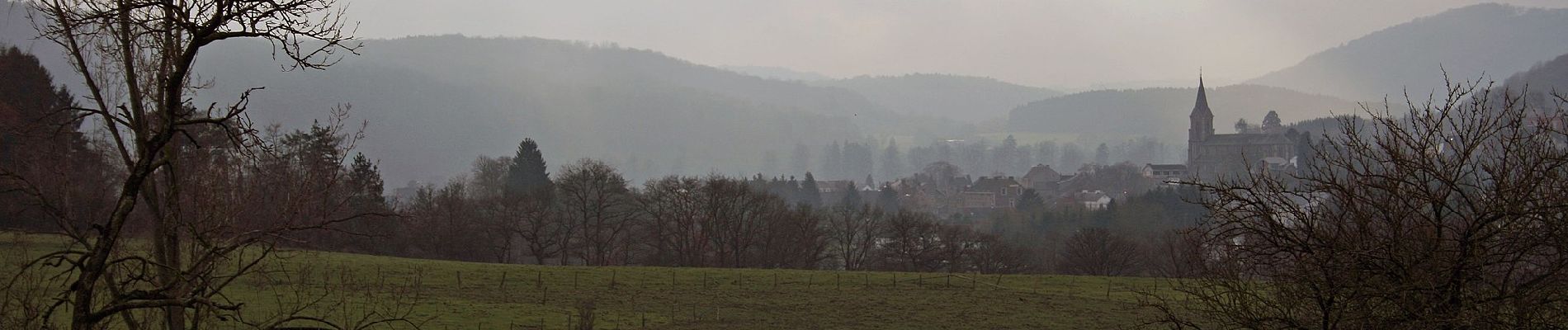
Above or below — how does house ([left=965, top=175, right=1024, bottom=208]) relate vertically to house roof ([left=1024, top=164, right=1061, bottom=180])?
below

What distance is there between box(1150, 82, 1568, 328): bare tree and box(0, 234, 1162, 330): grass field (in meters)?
10.5

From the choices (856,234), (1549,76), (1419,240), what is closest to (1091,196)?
(856,234)

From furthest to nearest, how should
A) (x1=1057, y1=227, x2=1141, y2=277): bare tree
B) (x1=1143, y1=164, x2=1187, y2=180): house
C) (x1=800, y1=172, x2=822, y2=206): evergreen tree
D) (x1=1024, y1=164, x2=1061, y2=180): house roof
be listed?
(x1=1024, y1=164, x2=1061, y2=180): house roof < (x1=1143, y1=164, x2=1187, y2=180): house < (x1=800, y1=172, x2=822, y2=206): evergreen tree < (x1=1057, y1=227, x2=1141, y2=277): bare tree

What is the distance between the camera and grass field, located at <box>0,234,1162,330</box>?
25156 millimetres

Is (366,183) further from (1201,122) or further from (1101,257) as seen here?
(1201,122)

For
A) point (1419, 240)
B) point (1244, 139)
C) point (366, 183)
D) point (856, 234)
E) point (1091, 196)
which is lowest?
point (1419, 240)

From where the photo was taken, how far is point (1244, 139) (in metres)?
153

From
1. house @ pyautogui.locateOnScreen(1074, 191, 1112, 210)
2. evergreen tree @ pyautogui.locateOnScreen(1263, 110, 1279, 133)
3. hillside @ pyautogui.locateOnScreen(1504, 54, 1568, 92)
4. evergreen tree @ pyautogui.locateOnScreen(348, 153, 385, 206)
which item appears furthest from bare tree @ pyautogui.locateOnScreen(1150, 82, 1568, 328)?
evergreen tree @ pyautogui.locateOnScreen(1263, 110, 1279, 133)

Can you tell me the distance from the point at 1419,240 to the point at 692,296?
2350cm

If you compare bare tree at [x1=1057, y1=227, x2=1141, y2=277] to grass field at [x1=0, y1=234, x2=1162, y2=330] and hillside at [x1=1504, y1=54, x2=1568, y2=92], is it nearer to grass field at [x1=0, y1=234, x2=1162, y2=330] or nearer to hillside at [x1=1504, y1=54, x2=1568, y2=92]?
grass field at [x1=0, y1=234, x2=1162, y2=330]

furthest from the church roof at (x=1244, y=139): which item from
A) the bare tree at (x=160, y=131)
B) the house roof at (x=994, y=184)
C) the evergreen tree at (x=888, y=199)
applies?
the bare tree at (x=160, y=131)

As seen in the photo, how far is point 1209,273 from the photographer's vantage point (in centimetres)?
1252

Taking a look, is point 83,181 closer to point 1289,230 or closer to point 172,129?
point 172,129

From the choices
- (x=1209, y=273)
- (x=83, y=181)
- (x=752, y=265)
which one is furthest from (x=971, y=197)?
(x=1209, y=273)
